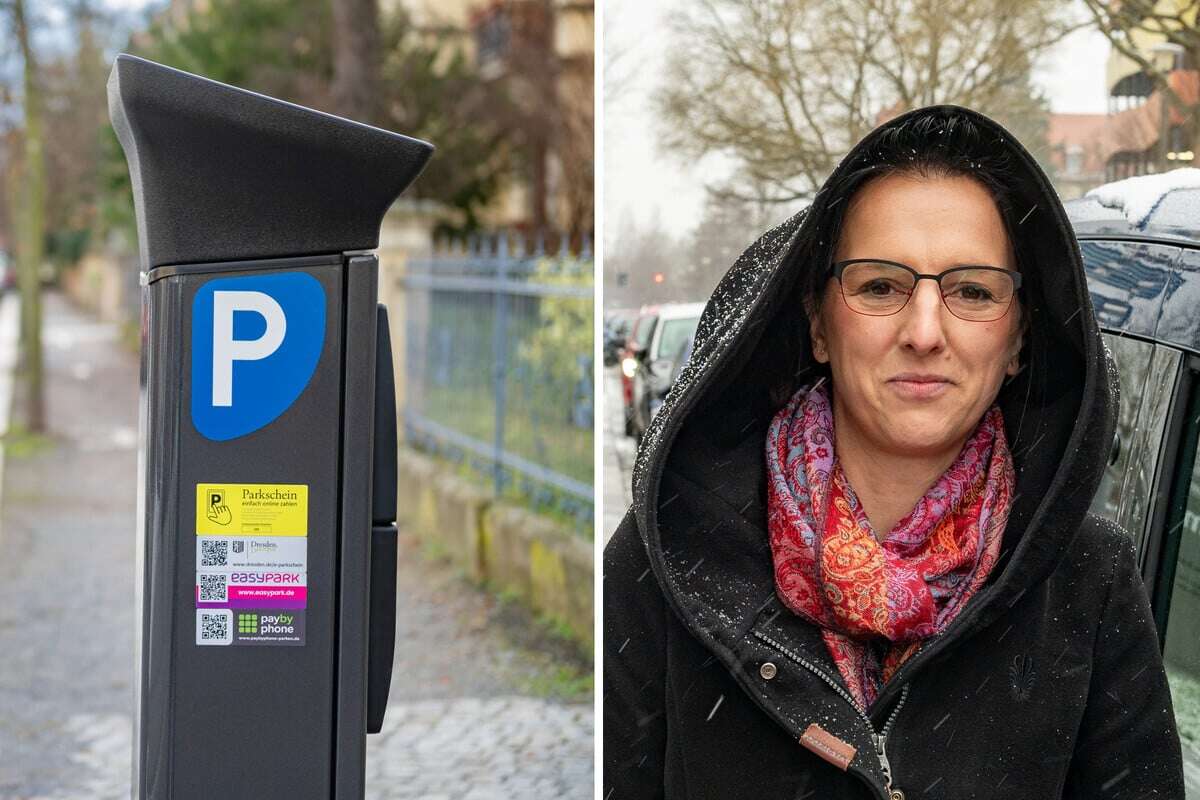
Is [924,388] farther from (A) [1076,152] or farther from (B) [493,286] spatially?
(B) [493,286]

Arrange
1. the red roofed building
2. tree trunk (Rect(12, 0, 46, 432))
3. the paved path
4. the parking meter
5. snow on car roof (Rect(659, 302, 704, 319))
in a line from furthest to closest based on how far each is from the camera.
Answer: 1. tree trunk (Rect(12, 0, 46, 432))
2. the paved path
3. the parking meter
4. snow on car roof (Rect(659, 302, 704, 319))
5. the red roofed building

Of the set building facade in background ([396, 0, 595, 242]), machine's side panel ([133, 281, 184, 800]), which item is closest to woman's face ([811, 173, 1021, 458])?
machine's side panel ([133, 281, 184, 800])

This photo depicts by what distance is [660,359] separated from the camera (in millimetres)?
2250

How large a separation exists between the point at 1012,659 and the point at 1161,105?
0.77m

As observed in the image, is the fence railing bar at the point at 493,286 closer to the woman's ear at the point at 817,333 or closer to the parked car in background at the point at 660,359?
the parked car in background at the point at 660,359

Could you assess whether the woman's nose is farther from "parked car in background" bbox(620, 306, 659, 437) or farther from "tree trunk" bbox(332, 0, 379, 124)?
"tree trunk" bbox(332, 0, 379, 124)

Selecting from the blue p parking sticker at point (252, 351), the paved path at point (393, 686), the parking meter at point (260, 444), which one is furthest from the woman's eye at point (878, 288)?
the paved path at point (393, 686)

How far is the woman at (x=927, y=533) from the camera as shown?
1.95 meters

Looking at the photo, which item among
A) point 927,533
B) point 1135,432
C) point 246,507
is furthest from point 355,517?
point 1135,432

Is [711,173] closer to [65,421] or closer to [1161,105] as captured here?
[1161,105]

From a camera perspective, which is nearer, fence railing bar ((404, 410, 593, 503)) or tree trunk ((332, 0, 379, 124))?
fence railing bar ((404, 410, 593, 503))

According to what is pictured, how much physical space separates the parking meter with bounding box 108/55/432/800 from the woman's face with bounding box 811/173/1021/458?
2.70 feet

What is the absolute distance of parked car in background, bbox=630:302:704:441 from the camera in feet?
7.27

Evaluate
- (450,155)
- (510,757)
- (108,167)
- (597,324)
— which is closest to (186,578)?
(597,324)
